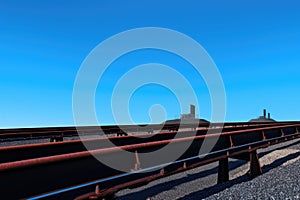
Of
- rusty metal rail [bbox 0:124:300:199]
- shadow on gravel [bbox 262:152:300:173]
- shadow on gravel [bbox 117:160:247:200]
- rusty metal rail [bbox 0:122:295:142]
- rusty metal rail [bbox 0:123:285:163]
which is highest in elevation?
rusty metal rail [bbox 0:122:295:142]

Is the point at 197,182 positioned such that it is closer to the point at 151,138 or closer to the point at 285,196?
the point at 151,138

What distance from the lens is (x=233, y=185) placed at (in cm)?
795

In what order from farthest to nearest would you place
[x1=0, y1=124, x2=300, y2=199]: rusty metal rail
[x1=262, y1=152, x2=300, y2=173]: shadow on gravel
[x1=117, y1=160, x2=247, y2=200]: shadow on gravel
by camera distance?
1. [x1=262, y1=152, x2=300, y2=173]: shadow on gravel
2. [x1=117, y1=160, x2=247, y2=200]: shadow on gravel
3. [x1=0, y1=124, x2=300, y2=199]: rusty metal rail

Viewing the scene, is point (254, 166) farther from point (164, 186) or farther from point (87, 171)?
point (87, 171)

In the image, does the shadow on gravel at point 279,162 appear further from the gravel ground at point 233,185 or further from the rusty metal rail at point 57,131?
the rusty metal rail at point 57,131

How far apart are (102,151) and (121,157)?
2.03 ft

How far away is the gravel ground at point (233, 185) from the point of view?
594cm

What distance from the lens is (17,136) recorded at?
Answer: 1499cm

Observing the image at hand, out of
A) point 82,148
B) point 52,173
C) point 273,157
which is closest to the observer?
point 52,173

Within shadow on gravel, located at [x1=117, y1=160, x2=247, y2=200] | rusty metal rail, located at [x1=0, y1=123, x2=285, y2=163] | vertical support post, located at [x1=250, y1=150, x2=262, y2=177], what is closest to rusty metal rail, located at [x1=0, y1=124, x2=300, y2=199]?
vertical support post, located at [x1=250, y1=150, x2=262, y2=177]

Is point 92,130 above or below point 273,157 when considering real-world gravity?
above

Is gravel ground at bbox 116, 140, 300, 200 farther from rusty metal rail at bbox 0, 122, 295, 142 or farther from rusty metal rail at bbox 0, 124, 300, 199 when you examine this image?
rusty metal rail at bbox 0, 122, 295, 142

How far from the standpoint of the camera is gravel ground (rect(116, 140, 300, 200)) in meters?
5.94

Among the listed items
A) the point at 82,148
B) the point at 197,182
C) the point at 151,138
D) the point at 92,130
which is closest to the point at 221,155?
the point at 197,182
